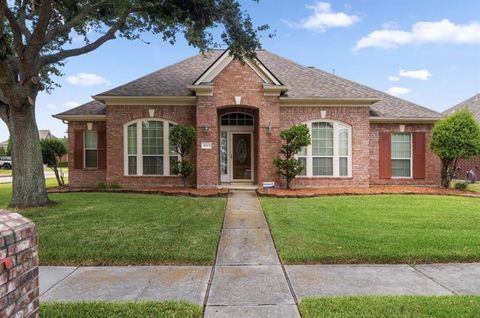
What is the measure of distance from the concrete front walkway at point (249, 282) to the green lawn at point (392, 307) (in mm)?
211

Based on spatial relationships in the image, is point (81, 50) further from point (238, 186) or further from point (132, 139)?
point (238, 186)

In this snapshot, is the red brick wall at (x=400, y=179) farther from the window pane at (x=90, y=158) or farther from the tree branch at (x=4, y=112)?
the tree branch at (x=4, y=112)

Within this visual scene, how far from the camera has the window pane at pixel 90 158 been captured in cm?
1526

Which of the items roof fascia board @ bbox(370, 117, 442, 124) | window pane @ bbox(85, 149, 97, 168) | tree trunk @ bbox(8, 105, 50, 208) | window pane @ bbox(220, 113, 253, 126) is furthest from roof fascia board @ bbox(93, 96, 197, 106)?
roof fascia board @ bbox(370, 117, 442, 124)

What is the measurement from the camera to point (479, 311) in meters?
3.51

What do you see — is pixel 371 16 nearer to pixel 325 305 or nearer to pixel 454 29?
pixel 454 29

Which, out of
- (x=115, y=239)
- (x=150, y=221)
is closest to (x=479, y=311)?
(x=115, y=239)

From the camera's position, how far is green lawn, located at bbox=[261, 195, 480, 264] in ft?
17.7

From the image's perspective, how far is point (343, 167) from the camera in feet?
46.9

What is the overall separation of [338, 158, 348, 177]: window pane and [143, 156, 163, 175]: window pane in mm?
7574

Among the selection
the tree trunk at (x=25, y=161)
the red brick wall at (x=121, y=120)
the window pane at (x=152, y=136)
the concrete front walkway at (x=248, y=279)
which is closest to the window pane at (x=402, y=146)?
the red brick wall at (x=121, y=120)

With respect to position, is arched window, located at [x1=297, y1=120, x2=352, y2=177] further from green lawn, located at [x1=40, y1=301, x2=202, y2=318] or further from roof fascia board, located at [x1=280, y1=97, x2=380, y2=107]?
green lawn, located at [x1=40, y1=301, x2=202, y2=318]

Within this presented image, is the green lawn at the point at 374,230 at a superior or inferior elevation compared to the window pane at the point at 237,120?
inferior

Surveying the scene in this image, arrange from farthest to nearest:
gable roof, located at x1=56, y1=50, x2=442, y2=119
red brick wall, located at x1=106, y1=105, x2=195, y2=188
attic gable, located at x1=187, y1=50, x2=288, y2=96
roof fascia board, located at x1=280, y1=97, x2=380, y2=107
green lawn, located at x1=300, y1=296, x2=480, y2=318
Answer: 1. red brick wall, located at x1=106, y1=105, x2=195, y2=188
2. gable roof, located at x1=56, y1=50, x2=442, y2=119
3. roof fascia board, located at x1=280, y1=97, x2=380, y2=107
4. attic gable, located at x1=187, y1=50, x2=288, y2=96
5. green lawn, located at x1=300, y1=296, x2=480, y2=318
